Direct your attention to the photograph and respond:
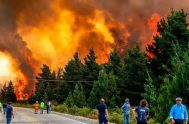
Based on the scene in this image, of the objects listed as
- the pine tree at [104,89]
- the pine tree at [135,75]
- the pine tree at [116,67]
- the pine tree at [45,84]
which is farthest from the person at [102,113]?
the pine tree at [45,84]

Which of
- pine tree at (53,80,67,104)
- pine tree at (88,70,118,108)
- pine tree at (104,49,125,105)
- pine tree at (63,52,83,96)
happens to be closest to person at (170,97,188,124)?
pine tree at (88,70,118,108)

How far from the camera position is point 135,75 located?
215ft

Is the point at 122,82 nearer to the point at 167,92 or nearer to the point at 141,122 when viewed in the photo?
the point at 167,92

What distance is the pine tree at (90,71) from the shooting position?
90.1 metres

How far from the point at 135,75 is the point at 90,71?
2794 centimetres

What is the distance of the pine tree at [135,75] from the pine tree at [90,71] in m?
21.7

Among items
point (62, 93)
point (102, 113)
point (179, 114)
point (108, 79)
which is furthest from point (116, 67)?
point (179, 114)

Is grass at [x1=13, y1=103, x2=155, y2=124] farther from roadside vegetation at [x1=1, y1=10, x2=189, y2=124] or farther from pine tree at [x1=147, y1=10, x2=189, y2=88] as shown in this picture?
pine tree at [x1=147, y1=10, x2=189, y2=88]

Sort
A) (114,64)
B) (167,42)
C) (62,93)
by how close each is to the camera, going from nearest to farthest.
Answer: (167,42) < (114,64) < (62,93)

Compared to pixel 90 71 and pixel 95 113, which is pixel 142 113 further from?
pixel 90 71

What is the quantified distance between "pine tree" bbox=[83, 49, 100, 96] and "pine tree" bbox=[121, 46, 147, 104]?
71.1 feet

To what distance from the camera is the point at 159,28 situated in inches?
2077

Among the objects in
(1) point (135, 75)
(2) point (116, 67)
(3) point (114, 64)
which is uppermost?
(3) point (114, 64)

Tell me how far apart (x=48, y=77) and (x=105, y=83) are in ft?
301
